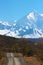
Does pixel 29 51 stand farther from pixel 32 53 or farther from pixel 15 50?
pixel 15 50

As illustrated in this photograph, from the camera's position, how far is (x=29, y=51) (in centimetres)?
8188

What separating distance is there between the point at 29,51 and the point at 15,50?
106 feet

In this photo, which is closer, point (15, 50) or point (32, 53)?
point (32, 53)

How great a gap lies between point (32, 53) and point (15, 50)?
32.2 m

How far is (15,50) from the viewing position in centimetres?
11369

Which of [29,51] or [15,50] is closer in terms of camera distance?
[29,51]

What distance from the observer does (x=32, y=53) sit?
8200 centimetres

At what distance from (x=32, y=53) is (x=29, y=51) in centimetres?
101

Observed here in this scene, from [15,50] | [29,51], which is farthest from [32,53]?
[15,50]
